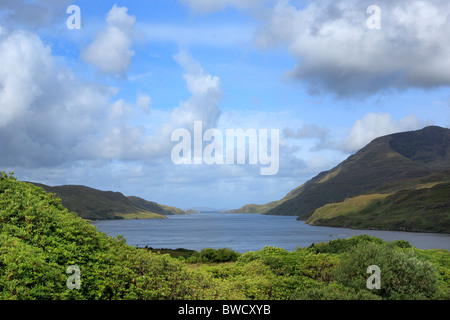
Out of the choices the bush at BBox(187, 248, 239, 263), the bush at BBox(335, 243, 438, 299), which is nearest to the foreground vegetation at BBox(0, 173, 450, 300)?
the bush at BBox(335, 243, 438, 299)

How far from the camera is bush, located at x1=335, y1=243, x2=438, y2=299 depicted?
19469 millimetres

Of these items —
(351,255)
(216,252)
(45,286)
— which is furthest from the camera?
(216,252)

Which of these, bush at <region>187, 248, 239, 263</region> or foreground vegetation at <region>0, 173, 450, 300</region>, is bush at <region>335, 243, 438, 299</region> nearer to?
foreground vegetation at <region>0, 173, 450, 300</region>

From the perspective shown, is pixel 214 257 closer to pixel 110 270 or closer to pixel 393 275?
pixel 393 275

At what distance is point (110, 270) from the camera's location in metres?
16.7

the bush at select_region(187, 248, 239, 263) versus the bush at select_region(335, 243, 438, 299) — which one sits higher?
the bush at select_region(335, 243, 438, 299)

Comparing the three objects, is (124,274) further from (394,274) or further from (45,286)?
(394,274)

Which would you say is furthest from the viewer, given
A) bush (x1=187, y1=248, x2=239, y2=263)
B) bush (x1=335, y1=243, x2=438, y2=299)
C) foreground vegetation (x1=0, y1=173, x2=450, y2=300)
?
bush (x1=187, y1=248, x2=239, y2=263)

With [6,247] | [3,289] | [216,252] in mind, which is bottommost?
[216,252]

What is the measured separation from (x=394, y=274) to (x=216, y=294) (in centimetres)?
917
